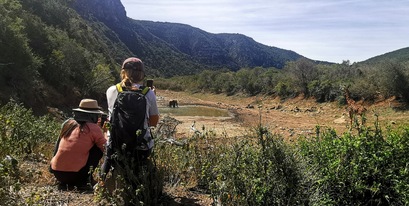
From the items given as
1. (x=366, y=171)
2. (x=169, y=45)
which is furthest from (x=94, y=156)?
→ (x=169, y=45)

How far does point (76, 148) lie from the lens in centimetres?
406

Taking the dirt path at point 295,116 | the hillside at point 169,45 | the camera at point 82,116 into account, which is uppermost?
the hillside at point 169,45

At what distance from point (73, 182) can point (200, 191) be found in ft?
4.94

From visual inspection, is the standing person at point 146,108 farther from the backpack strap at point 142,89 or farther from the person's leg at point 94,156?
the person's leg at point 94,156

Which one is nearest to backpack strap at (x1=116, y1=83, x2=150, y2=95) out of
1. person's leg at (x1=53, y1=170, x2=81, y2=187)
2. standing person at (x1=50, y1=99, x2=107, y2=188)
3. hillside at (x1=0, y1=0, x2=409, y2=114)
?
standing person at (x1=50, y1=99, x2=107, y2=188)

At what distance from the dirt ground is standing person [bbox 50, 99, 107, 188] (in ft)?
0.72

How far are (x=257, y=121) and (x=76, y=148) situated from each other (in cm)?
1494

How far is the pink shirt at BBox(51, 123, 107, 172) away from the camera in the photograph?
403 cm

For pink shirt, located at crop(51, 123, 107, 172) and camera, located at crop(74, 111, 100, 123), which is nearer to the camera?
pink shirt, located at crop(51, 123, 107, 172)

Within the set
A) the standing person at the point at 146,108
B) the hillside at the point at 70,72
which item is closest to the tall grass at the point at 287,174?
the standing person at the point at 146,108

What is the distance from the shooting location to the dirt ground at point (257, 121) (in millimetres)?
3678

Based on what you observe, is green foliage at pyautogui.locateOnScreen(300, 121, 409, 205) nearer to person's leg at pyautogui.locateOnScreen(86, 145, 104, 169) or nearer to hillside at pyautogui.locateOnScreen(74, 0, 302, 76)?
person's leg at pyautogui.locateOnScreen(86, 145, 104, 169)

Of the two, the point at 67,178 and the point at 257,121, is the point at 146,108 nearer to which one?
the point at 67,178

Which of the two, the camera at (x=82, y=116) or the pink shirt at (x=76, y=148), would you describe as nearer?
the pink shirt at (x=76, y=148)
